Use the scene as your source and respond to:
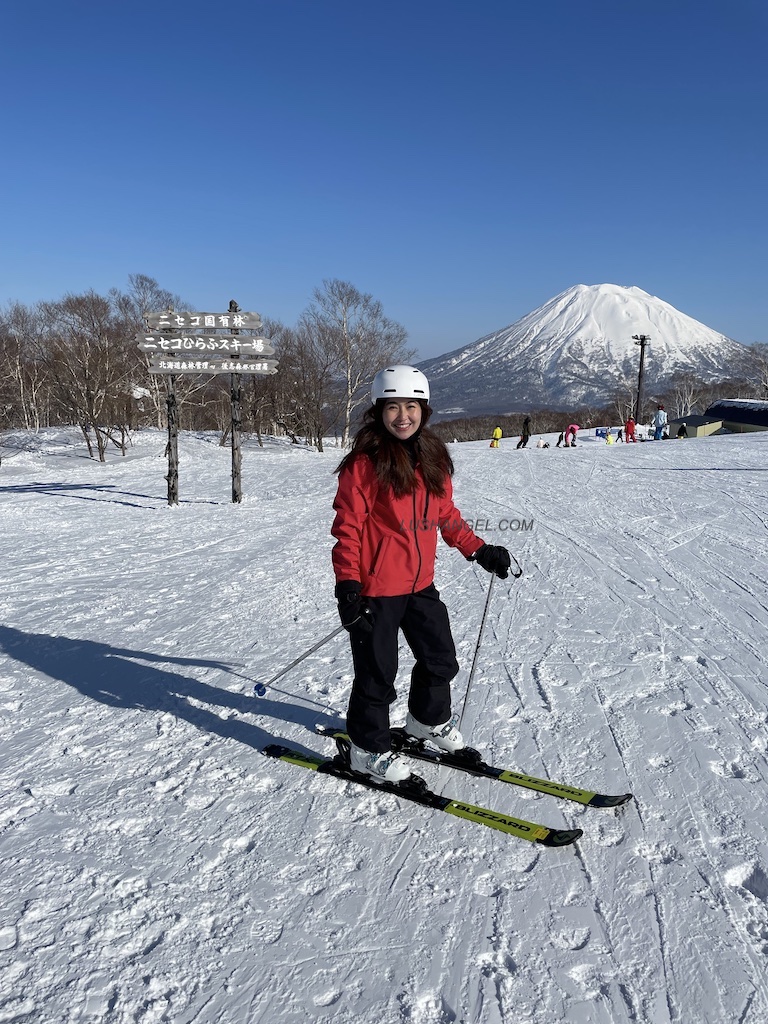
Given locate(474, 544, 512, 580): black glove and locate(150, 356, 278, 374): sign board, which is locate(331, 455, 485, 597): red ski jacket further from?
locate(150, 356, 278, 374): sign board

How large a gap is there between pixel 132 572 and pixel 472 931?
21.7 feet

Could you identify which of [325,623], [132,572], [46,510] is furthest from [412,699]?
[46,510]

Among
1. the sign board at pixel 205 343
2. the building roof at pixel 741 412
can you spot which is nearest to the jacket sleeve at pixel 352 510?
the sign board at pixel 205 343

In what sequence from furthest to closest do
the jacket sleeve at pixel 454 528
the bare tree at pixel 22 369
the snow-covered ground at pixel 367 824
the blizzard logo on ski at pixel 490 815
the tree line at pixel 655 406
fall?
1. the tree line at pixel 655 406
2. the bare tree at pixel 22 369
3. the jacket sleeve at pixel 454 528
4. the blizzard logo on ski at pixel 490 815
5. the snow-covered ground at pixel 367 824

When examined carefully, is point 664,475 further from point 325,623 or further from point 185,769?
point 185,769

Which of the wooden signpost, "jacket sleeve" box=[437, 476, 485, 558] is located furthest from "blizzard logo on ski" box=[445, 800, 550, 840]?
the wooden signpost

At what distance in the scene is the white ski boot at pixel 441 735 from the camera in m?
3.23

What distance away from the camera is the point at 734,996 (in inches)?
76.3

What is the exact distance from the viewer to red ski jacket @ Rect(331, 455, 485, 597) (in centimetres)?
285

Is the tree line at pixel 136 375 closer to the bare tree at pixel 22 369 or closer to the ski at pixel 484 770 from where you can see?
the bare tree at pixel 22 369

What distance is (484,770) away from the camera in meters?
3.14

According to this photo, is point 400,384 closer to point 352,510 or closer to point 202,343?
point 352,510

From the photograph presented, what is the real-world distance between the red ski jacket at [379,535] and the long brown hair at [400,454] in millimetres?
33

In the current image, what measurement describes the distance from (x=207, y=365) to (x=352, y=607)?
1138cm
